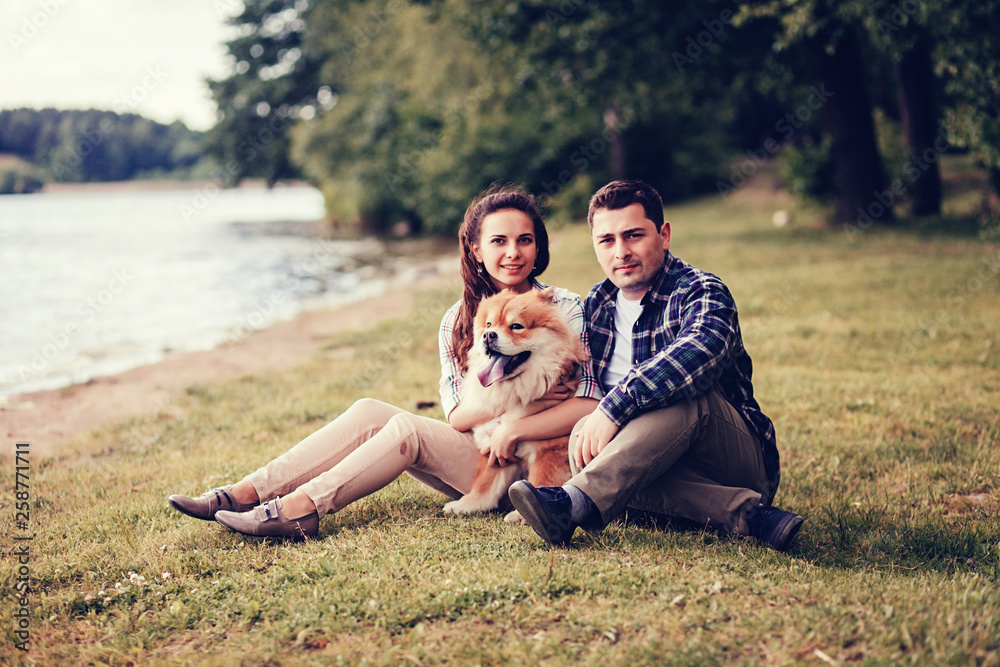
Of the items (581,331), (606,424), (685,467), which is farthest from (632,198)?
(685,467)

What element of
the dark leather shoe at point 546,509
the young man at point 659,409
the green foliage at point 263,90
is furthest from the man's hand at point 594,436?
the green foliage at point 263,90

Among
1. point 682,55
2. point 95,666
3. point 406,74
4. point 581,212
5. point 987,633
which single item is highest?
point 406,74

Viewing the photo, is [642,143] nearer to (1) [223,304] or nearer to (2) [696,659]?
(1) [223,304]

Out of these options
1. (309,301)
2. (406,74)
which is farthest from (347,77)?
(309,301)

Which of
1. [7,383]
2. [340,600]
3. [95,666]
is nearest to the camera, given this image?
[95,666]

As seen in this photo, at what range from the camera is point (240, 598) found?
9.66ft

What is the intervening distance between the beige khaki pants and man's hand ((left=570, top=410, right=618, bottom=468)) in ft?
0.12

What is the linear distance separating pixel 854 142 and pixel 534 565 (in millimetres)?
14720

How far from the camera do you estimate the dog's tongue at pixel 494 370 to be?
3.45 meters

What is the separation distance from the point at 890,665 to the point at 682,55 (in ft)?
45.1

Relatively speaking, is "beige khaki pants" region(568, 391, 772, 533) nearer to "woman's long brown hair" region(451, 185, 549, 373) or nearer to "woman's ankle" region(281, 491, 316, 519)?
"woman's long brown hair" region(451, 185, 549, 373)

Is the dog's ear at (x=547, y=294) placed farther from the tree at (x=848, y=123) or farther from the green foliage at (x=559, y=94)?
the tree at (x=848, y=123)

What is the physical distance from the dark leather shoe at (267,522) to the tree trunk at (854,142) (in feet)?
47.3

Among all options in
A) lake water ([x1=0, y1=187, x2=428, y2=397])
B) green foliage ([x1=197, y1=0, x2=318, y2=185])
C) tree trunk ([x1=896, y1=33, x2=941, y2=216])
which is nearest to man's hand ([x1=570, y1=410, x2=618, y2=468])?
lake water ([x1=0, y1=187, x2=428, y2=397])
